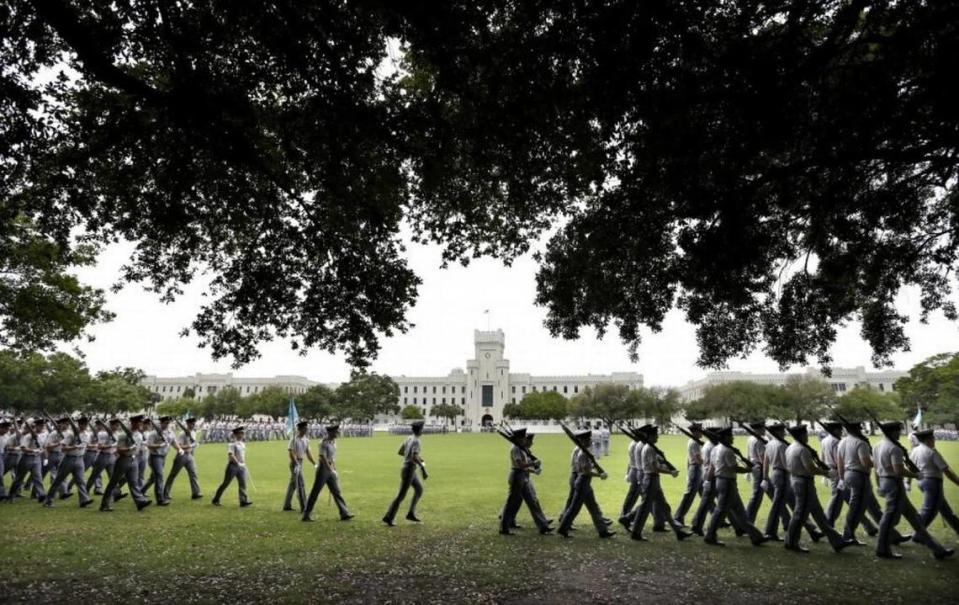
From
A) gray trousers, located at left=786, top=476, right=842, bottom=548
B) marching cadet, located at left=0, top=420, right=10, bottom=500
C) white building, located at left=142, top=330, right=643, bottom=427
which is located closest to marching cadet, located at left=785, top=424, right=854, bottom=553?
gray trousers, located at left=786, top=476, right=842, bottom=548

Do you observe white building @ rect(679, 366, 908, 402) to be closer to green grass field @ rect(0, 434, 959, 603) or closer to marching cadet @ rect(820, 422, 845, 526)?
marching cadet @ rect(820, 422, 845, 526)

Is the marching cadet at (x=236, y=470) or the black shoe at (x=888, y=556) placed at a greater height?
the marching cadet at (x=236, y=470)

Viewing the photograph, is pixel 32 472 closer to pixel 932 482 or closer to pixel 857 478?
pixel 857 478

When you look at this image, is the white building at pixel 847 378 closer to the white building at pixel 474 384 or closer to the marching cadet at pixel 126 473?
the white building at pixel 474 384

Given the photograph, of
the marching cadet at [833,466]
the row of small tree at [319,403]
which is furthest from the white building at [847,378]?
the marching cadet at [833,466]

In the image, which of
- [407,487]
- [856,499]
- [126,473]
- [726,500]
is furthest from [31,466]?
[856,499]

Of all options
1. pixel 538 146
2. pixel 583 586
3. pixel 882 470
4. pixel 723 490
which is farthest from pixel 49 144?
pixel 882 470

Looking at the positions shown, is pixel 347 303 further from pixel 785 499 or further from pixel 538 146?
pixel 785 499

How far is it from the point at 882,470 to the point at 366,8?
10781 mm

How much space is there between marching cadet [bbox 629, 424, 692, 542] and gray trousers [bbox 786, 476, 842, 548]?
5.50 feet

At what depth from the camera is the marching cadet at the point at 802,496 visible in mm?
9062

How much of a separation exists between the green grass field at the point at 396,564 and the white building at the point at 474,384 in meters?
112

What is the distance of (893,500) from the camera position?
887 cm

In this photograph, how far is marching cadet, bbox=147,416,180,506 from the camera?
1338cm
